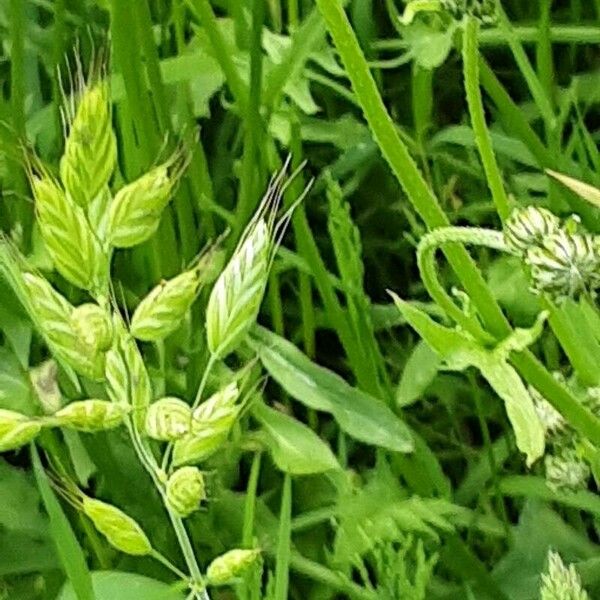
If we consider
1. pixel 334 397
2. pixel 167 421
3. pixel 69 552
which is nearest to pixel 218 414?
pixel 167 421

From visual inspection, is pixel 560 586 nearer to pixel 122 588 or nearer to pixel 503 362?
Answer: pixel 503 362

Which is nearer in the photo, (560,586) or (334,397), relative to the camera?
(560,586)

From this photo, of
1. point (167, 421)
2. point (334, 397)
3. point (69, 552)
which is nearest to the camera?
point (167, 421)

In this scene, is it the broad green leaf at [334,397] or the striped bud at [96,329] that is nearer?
the striped bud at [96,329]

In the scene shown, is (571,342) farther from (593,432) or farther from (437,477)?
(437,477)

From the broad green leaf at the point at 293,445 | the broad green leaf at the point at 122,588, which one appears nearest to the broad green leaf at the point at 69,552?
the broad green leaf at the point at 122,588

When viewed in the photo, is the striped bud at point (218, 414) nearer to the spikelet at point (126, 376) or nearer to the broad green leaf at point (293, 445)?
the spikelet at point (126, 376)

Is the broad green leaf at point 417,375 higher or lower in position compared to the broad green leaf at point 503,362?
lower

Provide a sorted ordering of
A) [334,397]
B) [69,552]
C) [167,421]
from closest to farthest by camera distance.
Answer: [167,421]
[69,552]
[334,397]

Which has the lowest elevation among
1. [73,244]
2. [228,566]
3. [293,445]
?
[293,445]
